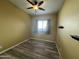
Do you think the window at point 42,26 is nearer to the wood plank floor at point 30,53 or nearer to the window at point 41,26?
the window at point 41,26

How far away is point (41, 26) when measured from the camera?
5.57 metres

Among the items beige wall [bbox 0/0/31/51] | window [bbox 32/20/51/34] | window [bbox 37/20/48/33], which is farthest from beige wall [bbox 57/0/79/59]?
window [bbox 37/20/48/33]

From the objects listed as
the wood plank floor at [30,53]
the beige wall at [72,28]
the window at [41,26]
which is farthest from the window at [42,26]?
the beige wall at [72,28]

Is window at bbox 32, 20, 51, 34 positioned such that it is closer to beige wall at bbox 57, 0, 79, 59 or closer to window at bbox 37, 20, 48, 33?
window at bbox 37, 20, 48, 33

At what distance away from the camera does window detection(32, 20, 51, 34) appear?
17.5 feet

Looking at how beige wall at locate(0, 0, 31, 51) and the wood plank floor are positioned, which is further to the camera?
beige wall at locate(0, 0, 31, 51)

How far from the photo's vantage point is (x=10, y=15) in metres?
3.46

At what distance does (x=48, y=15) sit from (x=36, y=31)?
170 centimetres

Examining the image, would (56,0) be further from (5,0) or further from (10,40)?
(10,40)

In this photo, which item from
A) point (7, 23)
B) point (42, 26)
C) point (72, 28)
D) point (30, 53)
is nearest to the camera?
point (72, 28)

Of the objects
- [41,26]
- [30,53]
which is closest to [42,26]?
[41,26]

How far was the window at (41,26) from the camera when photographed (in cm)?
534

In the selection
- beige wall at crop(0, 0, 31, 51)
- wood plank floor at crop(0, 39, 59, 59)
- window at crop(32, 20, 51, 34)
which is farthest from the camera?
window at crop(32, 20, 51, 34)

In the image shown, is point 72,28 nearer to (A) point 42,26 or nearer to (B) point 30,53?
(B) point 30,53
